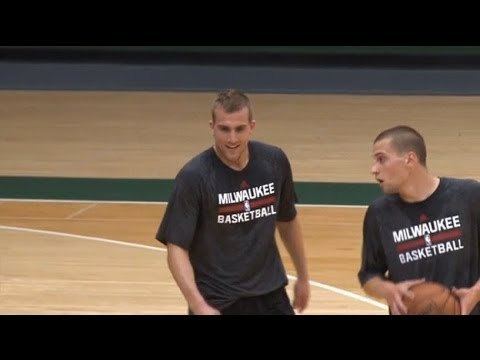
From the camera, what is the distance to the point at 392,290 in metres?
4.87

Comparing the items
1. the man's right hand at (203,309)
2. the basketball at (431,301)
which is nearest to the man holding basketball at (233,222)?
the man's right hand at (203,309)

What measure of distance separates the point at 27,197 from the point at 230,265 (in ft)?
19.7

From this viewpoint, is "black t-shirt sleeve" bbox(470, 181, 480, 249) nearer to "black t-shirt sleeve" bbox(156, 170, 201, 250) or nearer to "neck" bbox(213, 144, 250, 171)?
"neck" bbox(213, 144, 250, 171)

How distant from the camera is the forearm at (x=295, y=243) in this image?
5871 mm

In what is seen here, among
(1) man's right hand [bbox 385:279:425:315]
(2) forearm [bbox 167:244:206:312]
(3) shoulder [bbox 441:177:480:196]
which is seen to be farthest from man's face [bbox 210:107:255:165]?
(1) man's right hand [bbox 385:279:425:315]

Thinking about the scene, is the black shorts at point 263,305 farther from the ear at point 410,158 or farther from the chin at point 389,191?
the ear at point 410,158

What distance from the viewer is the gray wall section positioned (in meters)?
16.0

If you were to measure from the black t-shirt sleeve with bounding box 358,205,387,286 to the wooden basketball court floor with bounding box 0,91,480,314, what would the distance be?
2814 millimetres

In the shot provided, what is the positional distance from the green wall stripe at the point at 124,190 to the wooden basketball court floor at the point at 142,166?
222mm

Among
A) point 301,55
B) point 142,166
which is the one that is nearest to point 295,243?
point 142,166

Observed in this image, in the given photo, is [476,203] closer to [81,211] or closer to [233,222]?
[233,222]
